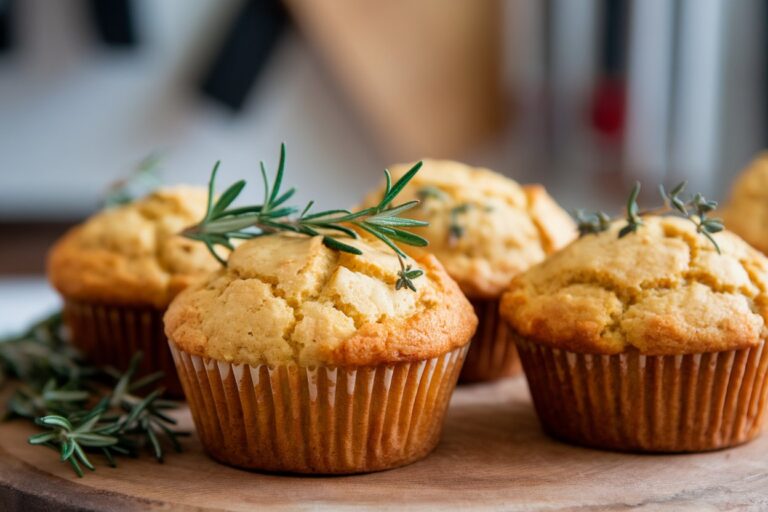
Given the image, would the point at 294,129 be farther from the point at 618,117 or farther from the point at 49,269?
the point at 49,269

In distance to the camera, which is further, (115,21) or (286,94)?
(286,94)

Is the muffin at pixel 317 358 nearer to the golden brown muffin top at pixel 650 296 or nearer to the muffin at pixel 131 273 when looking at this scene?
the golden brown muffin top at pixel 650 296

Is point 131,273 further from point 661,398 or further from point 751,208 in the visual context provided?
point 751,208

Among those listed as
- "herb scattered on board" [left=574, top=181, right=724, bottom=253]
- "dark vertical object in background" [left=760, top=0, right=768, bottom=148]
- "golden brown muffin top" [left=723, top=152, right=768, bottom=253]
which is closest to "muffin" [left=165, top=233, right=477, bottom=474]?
"herb scattered on board" [left=574, top=181, right=724, bottom=253]

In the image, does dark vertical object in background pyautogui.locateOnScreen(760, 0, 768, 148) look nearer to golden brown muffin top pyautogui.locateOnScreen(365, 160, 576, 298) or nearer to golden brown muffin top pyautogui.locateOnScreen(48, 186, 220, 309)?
golden brown muffin top pyautogui.locateOnScreen(365, 160, 576, 298)

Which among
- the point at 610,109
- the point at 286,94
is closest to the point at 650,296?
the point at 610,109
